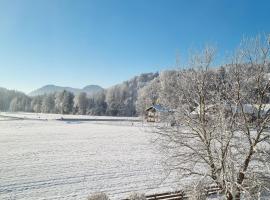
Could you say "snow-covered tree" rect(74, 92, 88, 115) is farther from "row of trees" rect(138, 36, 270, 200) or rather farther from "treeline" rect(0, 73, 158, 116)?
"row of trees" rect(138, 36, 270, 200)

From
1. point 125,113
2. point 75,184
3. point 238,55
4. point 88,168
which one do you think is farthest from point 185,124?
point 125,113

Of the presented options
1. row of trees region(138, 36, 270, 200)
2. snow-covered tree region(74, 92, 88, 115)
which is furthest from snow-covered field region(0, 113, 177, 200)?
snow-covered tree region(74, 92, 88, 115)

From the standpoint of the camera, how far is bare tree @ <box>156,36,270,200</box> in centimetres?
1041

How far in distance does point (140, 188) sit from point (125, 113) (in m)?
123

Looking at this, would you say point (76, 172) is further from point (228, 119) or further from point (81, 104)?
point (81, 104)

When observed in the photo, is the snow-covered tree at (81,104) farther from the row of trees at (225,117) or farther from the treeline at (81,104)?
the row of trees at (225,117)

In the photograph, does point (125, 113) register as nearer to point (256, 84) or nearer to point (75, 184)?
point (75, 184)

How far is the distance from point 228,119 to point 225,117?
142 cm

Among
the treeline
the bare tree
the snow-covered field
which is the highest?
the treeline

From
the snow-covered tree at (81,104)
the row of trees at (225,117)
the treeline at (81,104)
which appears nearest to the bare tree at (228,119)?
the row of trees at (225,117)

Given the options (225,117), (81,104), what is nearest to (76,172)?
(225,117)

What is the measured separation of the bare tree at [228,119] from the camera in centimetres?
1041

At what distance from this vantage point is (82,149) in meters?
33.2

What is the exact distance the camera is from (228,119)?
34.8 feet
